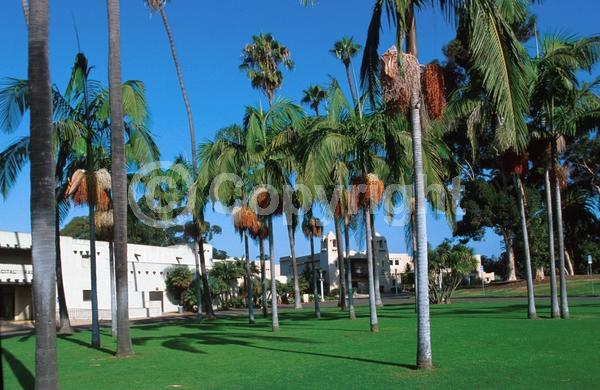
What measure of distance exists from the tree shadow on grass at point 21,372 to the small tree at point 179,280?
36.6m

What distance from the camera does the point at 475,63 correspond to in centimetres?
1141

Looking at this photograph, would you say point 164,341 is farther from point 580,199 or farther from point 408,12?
point 580,199

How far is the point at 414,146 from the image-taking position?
12953mm

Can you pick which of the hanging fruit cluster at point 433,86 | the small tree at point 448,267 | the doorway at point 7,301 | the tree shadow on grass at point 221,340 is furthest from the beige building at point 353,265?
the hanging fruit cluster at point 433,86

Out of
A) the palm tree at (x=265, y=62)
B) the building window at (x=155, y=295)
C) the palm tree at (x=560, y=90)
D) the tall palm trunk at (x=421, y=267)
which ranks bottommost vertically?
the building window at (x=155, y=295)

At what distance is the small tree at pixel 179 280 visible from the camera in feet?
183

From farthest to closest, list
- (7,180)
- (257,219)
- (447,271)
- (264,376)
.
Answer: (447,271) → (257,219) → (7,180) → (264,376)

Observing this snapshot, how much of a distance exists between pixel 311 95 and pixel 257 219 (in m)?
23.8

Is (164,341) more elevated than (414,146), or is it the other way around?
(414,146)

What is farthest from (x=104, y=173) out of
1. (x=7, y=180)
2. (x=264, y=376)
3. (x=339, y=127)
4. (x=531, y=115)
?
(x=531, y=115)

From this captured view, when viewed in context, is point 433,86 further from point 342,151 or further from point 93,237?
point 93,237

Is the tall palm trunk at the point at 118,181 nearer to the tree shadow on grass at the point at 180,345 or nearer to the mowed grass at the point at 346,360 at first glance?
the mowed grass at the point at 346,360

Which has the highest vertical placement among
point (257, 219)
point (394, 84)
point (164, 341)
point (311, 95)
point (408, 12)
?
point (311, 95)

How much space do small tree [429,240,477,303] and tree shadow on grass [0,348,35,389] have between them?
2942 centimetres
